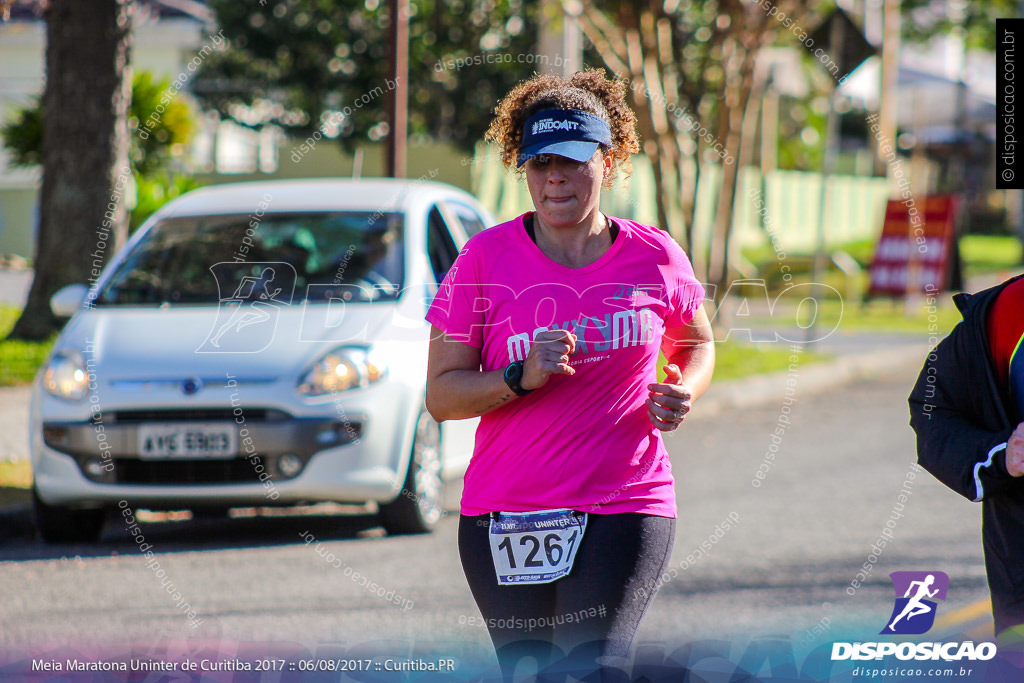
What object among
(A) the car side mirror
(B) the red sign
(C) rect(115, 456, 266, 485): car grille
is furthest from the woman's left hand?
(B) the red sign

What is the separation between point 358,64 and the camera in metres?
27.5

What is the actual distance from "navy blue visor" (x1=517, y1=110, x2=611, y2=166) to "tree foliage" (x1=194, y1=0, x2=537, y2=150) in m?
21.4

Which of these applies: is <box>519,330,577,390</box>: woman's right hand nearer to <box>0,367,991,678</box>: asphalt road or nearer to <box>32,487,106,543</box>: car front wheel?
<box>0,367,991,678</box>: asphalt road

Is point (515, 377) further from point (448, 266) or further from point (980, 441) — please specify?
point (448, 266)

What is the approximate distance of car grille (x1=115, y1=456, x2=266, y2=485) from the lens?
6.38 metres

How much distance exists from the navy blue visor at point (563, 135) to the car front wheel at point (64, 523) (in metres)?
4.32

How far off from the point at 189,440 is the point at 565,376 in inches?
145

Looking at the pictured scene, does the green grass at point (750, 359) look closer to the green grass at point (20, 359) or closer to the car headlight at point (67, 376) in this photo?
the green grass at point (20, 359)

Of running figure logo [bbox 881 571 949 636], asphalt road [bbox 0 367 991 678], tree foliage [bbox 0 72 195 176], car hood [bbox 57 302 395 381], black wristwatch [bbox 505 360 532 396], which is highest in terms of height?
tree foliage [bbox 0 72 195 176]

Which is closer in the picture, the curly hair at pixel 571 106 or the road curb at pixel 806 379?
the curly hair at pixel 571 106

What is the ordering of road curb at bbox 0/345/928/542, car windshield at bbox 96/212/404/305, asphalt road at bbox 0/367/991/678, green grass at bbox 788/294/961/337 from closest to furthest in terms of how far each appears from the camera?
asphalt road at bbox 0/367/991/678, car windshield at bbox 96/212/404/305, road curb at bbox 0/345/928/542, green grass at bbox 788/294/961/337

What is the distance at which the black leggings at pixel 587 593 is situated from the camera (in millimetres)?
2949

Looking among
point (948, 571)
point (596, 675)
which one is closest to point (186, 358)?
point (948, 571)

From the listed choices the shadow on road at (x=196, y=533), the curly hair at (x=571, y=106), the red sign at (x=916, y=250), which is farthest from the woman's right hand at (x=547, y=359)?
the red sign at (x=916, y=250)
